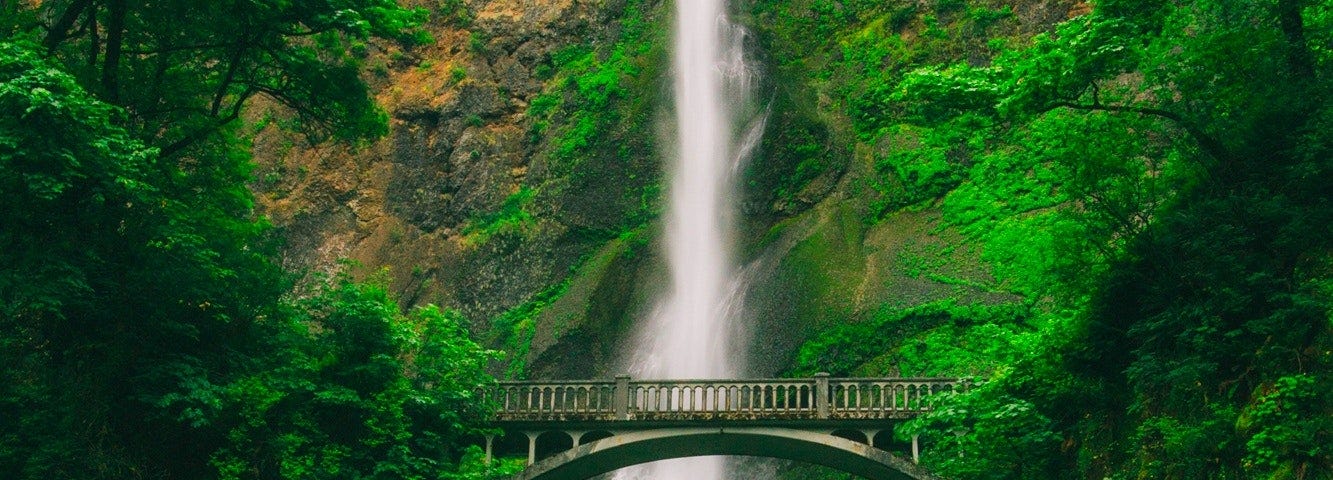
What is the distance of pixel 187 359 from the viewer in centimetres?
1831

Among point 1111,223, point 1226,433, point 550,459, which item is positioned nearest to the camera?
point 1226,433

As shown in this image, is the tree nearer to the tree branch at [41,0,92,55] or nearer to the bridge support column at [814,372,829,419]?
the bridge support column at [814,372,829,419]

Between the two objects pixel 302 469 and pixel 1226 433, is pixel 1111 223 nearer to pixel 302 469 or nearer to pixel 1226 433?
pixel 1226 433

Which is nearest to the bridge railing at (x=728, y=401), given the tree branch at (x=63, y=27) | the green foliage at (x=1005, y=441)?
the green foliage at (x=1005, y=441)

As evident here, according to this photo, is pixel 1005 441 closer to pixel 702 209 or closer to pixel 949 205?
pixel 949 205

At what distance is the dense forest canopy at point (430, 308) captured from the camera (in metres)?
15.3

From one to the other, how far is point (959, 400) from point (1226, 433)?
5249 millimetres

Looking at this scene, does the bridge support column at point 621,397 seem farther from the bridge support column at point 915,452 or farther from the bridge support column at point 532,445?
the bridge support column at point 915,452

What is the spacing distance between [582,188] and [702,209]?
429 cm

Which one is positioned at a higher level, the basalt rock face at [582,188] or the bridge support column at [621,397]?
the basalt rock face at [582,188]

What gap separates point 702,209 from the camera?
41312mm

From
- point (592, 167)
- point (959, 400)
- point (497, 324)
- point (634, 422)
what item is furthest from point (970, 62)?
point (959, 400)

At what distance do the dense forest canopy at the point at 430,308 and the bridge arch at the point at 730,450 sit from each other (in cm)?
261

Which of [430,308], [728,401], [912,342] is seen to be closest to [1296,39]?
[728,401]
